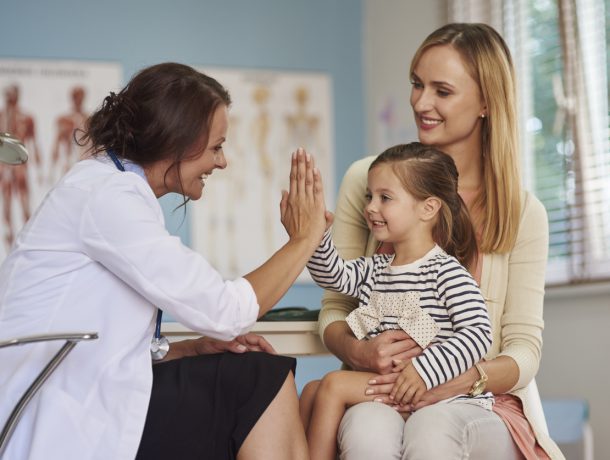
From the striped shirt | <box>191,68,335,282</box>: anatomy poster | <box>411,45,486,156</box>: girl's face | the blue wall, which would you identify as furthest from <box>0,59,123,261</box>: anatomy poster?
the striped shirt

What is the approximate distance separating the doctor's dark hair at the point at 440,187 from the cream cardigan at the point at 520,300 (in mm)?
82

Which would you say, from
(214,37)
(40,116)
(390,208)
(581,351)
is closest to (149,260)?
(390,208)

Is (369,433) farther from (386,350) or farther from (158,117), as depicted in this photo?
(158,117)

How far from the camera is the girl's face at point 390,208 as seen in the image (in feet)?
6.42

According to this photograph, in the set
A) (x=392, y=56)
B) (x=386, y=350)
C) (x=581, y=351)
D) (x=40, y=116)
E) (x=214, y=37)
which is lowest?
(x=581, y=351)

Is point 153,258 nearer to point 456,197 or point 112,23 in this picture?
point 456,197

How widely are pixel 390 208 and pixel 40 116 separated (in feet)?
10.1

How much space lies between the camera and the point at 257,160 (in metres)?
4.88

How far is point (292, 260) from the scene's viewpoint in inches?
69.7

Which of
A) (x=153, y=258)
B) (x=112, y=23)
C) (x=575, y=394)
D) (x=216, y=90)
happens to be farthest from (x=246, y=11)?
(x=153, y=258)

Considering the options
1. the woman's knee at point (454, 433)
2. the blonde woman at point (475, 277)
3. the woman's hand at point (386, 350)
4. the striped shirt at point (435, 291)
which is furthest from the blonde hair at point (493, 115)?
the woman's knee at point (454, 433)

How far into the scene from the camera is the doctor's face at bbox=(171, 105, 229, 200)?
69.7 inches

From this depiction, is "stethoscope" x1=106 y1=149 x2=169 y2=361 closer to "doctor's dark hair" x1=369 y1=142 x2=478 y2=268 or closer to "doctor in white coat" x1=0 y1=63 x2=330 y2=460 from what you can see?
"doctor in white coat" x1=0 y1=63 x2=330 y2=460

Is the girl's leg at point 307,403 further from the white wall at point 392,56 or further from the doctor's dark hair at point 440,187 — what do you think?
the white wall at point 392,56
